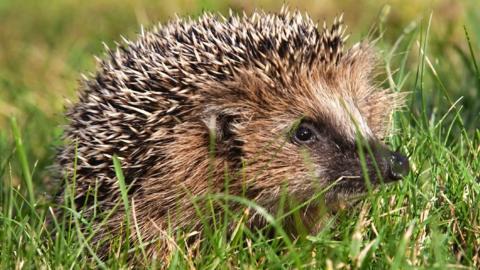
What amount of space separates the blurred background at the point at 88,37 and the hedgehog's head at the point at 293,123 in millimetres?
1063

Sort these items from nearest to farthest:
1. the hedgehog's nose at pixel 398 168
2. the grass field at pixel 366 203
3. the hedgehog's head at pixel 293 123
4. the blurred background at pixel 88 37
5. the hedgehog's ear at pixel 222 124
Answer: the grass field at pixel 366 203 → the hedgehog's nose at pixel 398 168 → the hedgehog's head at pixel 293 123 → the hedgehog's ear at pixel 222 124 → the blurred background at pixel 88 37

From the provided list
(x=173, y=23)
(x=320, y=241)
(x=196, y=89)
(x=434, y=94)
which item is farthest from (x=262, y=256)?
(x=434, y=94)

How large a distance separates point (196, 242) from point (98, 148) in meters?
0.70

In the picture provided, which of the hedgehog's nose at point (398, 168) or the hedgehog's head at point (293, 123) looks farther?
the hedgehog's head at point (293, 123)

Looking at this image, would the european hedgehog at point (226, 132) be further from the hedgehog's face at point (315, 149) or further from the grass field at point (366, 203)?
the grass field at point (366, 203)

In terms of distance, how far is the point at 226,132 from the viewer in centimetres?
439

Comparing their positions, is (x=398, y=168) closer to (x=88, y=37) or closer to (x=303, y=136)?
(x=303, y=136)

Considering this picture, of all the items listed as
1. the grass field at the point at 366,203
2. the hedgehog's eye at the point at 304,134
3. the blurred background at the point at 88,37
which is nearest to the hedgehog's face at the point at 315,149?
the hedgehog's eye at the point at 304,134

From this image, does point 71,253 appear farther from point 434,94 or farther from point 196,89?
point 434,94

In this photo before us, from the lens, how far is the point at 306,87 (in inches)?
173

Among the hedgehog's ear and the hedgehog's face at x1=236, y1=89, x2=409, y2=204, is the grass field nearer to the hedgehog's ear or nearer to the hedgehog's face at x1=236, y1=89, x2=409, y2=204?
the hedgehog's face at x1=236, y1=89, x2=409, y2=204

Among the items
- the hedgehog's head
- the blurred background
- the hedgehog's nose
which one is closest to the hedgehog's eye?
the hedgehog's head

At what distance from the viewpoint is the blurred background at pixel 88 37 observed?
604 centimetres

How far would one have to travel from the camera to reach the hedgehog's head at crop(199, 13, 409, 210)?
4.23 metres
